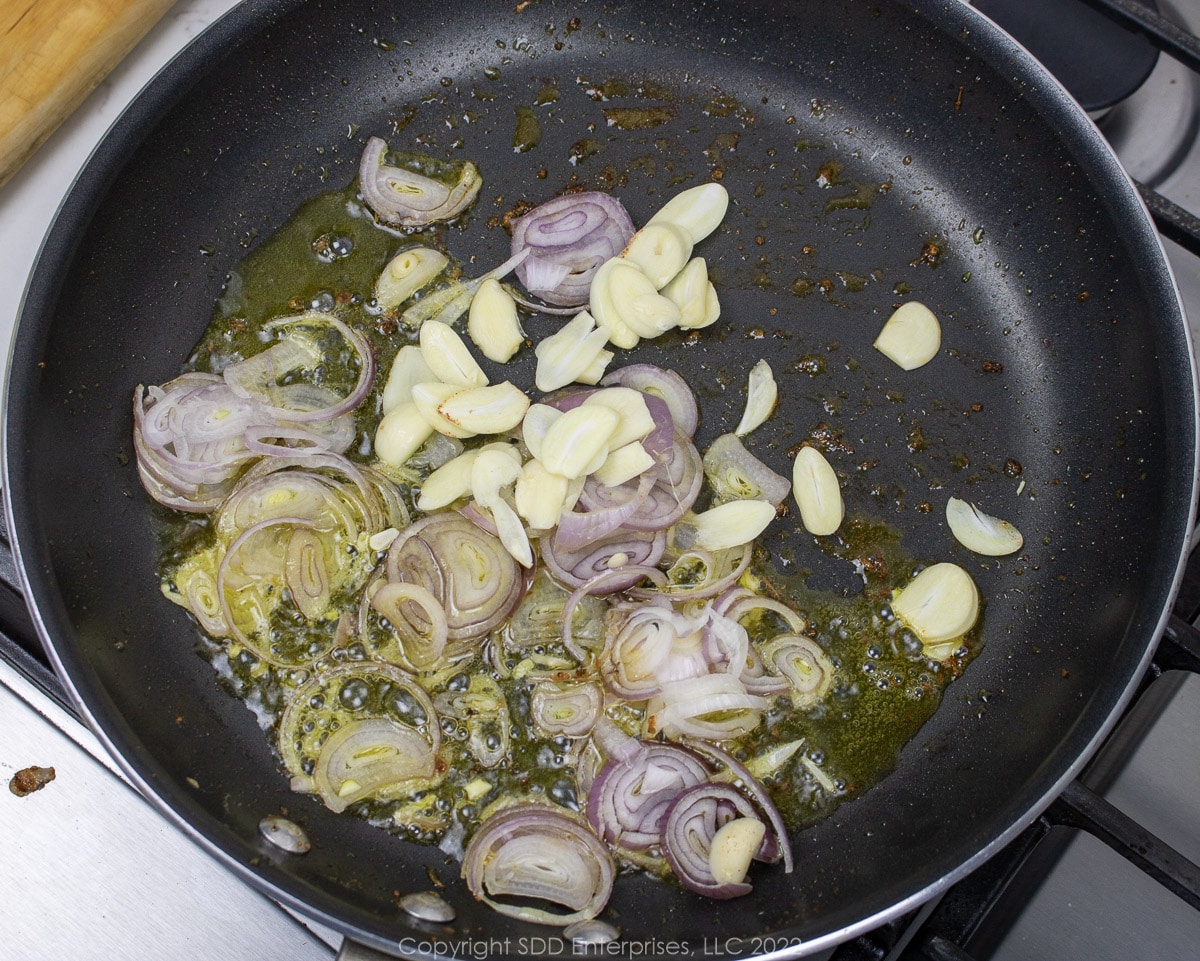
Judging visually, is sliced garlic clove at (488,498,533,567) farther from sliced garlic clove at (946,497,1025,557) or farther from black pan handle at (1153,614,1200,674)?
black pan handle at (1153,614,1200,674)

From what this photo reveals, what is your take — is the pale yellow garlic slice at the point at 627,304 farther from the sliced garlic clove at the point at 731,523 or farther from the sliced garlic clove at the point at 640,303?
the sliced garlic clove at the point at 731,523

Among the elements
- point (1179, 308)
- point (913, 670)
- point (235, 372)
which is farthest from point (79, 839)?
point (1179, 308)

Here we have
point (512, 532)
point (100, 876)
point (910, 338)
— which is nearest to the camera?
point (100, 876)

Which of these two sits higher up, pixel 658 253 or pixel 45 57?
pixel 658 253

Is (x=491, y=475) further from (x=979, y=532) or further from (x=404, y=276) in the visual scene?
(x=979, y=532)

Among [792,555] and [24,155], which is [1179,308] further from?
[24,155]

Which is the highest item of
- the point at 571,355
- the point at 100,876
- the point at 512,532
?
the point at 571,355

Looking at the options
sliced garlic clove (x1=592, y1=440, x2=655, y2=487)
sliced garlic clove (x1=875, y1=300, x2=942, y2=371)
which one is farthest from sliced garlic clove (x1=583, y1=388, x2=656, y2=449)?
sliced garlic clove (x1=875, y1=300, x2=942, y2=371)

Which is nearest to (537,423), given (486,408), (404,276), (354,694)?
(486,408)

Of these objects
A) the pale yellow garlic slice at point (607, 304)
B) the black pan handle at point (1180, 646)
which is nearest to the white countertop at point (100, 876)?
the pale yellow garlic slice at point (607, 304)

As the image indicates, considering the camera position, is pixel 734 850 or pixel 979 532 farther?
pixel 979 532
